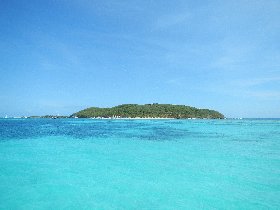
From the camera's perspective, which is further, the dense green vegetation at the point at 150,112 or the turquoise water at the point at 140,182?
the dense green vegetation at the point at 150,112

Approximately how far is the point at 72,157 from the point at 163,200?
10.4m

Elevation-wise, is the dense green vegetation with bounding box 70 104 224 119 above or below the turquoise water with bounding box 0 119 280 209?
above

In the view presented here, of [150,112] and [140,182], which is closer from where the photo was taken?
[140,182]

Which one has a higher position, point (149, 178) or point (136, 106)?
point (136, 106)

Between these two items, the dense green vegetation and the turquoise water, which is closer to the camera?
the turquoise water

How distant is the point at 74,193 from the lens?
10.4m

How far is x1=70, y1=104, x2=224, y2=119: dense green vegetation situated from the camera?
6476 inches

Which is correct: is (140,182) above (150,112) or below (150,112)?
below

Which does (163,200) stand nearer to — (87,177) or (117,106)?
(87,177)

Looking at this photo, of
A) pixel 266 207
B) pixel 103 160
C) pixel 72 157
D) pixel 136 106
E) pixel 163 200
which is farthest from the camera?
pixel 136 106

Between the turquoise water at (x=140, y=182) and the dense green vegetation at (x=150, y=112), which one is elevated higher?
the dense green vegetation at (x=150, y=112)

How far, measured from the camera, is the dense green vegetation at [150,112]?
164 m

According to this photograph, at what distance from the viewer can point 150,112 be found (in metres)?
164

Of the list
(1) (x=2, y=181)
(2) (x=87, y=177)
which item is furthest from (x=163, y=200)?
(1) (x=2, y=181)
